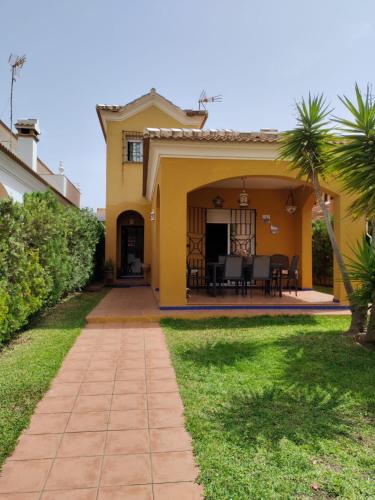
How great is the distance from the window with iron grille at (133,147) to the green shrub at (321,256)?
30.1 feet

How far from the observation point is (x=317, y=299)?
33.0 ft

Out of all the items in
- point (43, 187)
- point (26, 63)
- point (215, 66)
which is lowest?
point (43, 187)

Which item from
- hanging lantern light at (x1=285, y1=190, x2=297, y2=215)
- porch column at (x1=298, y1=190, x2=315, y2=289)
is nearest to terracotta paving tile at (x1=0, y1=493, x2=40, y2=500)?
porch column at (x1=298, y1=190, x2=315, y2=289)

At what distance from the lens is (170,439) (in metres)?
3.12

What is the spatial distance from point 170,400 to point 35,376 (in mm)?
1922

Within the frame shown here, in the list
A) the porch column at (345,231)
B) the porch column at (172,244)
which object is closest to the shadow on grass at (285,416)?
the porch column at (172,244)

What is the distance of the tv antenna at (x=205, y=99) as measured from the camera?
20328 millimetres

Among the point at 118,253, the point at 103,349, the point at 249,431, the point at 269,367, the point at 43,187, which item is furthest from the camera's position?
the point at 118,253

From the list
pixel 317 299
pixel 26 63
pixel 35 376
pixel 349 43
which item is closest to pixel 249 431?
pixel 35 376

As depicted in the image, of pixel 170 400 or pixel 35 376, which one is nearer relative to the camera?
pixel 170 400

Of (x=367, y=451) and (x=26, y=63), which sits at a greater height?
(x=26, y=63)

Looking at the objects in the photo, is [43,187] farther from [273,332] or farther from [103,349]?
[273,332]

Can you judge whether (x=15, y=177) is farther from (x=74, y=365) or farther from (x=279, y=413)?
(x=279, y=413)

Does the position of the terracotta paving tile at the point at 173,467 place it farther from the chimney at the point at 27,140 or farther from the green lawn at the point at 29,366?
the chimney at the point at 27,140
